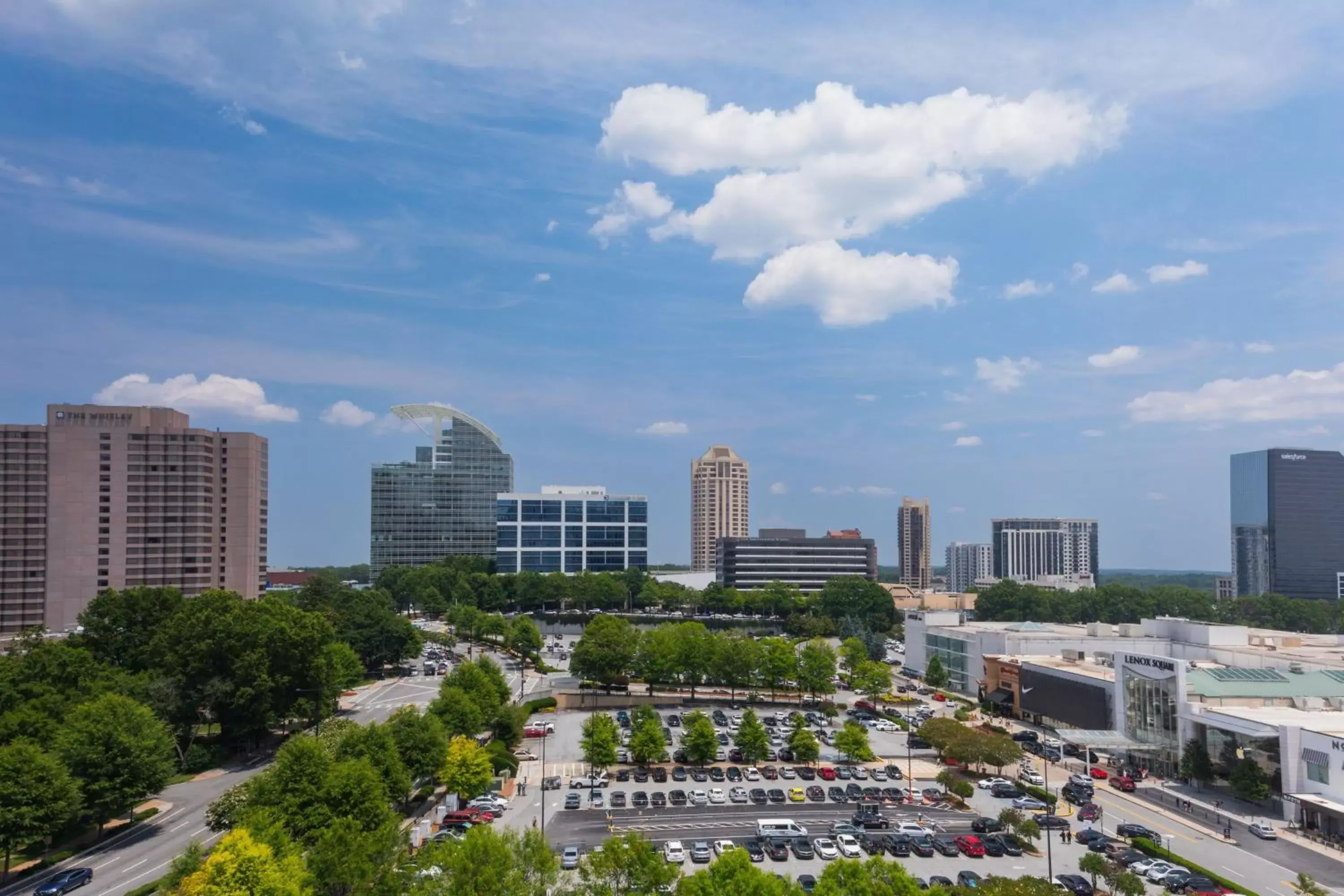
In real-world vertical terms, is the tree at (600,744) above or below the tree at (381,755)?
below

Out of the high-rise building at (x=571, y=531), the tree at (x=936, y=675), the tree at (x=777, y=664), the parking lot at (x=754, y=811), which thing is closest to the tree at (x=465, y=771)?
the parking lot at (x=754, y=811)

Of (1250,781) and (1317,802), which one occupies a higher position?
(1317,802)

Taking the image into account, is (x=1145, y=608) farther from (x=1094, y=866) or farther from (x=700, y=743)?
(x=1094, y=866)

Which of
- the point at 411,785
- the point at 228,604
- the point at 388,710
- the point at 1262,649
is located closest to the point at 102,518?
the point at 228,604

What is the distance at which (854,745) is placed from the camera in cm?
5741

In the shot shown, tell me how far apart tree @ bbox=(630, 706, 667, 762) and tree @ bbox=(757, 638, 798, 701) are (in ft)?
79.9

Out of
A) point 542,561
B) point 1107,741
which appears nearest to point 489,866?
point 1107,741

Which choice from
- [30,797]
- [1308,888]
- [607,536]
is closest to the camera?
[1308,888]

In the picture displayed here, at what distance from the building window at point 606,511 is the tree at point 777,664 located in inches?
3403

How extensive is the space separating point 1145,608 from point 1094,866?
396 ft

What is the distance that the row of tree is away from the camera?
5379 inches

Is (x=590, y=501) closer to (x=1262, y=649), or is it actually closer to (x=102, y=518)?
(x=102, y=518)

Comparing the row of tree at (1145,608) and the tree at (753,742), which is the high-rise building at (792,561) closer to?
the row of tree at (1145,608)

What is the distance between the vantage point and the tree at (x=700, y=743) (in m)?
58.0
